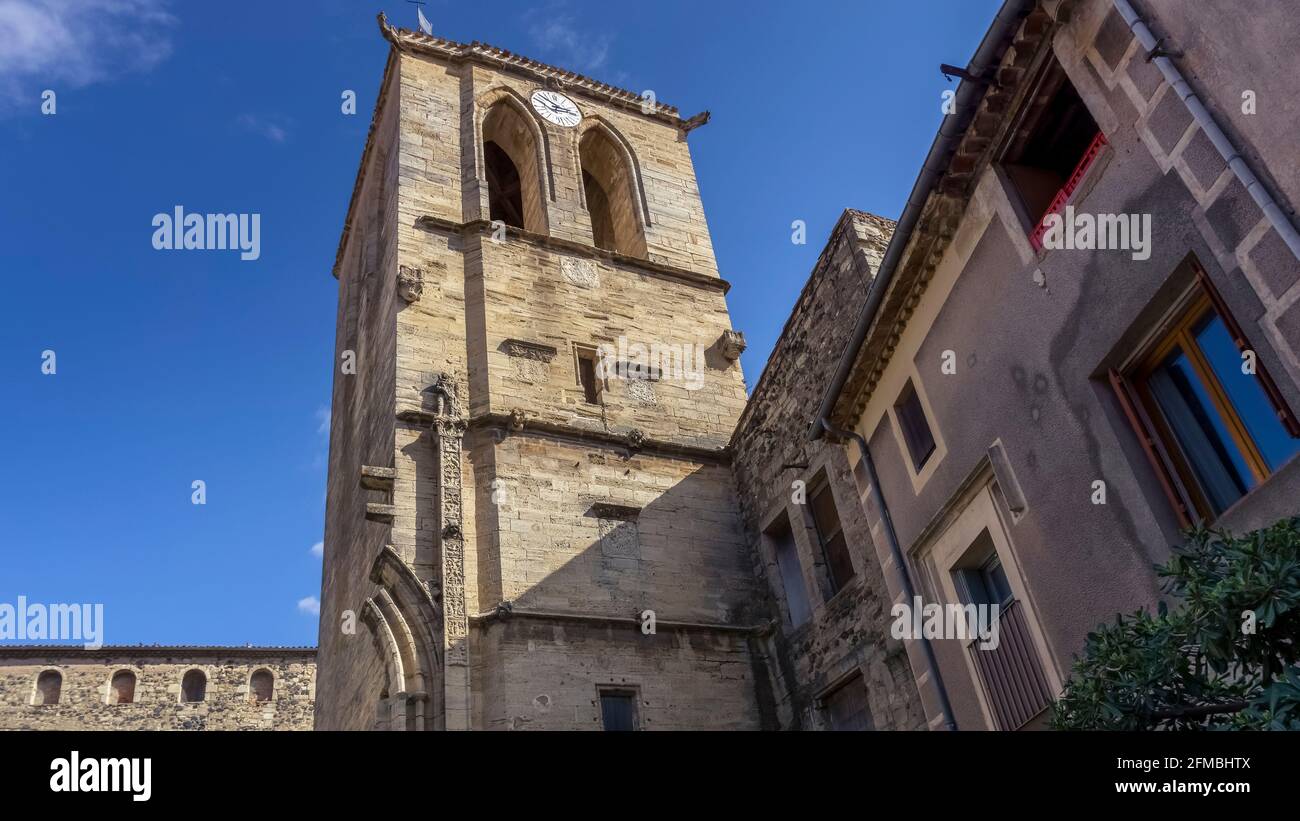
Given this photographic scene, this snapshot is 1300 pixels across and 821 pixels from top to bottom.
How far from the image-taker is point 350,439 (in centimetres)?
1645

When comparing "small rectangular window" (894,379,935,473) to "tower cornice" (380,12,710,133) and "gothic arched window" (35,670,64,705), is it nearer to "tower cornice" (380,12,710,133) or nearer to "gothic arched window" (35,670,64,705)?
"tower cornice" (380,12,710,133)

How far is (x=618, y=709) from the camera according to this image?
11.6 m

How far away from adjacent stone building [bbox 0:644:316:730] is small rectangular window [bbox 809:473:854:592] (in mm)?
20007

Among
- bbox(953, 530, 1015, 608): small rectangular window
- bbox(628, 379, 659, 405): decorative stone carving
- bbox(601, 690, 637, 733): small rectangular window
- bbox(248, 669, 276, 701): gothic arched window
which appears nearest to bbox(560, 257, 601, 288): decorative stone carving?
bbox(628, 379, 659, 405): decorative stone carving

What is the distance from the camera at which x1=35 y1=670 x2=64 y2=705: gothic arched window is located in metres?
28.3

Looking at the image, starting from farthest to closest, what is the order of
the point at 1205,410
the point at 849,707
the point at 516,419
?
the point at 516,419
the point at 849,707
the point at 1205,410

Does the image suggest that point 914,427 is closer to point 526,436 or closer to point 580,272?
point 526,436

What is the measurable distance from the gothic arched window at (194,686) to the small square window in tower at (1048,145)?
95.6 feet

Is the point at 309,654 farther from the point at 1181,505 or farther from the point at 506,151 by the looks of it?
the point at 1181,505

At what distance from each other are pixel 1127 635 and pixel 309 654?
30137mm

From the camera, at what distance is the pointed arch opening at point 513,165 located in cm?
1772

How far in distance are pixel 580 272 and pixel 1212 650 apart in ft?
43.2

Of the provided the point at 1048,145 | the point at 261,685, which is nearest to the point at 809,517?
the point at 1048,145
